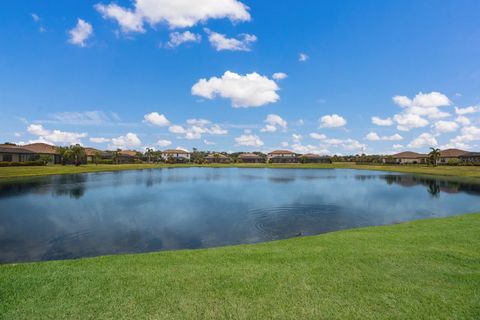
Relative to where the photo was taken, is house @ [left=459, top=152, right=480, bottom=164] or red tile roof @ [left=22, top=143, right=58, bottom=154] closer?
red tile roof @ [left=22, top=143, right=58, bottom=154]

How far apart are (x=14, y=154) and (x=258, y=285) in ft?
295

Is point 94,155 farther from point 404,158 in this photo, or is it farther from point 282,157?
point 404,158

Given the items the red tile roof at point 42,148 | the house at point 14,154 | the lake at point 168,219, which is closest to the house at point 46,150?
the red tile roof at point 42,148

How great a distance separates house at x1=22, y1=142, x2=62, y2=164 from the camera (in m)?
85.1

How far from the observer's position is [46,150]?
8988 centimetres

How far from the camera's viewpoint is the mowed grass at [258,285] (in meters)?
5.58

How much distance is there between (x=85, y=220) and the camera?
58.9ft

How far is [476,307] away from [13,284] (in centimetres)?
1060

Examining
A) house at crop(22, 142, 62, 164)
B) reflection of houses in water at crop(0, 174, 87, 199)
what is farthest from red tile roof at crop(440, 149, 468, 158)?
house at crop(22, 142, 62, 164)

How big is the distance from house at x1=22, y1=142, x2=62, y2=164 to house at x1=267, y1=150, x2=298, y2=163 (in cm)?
9663

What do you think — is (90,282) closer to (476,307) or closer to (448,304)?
(448,304)

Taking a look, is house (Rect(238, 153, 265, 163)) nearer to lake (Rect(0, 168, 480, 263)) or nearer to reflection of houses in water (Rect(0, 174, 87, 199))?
reflection of houses in water (Rect(0, 174, 87, 199))

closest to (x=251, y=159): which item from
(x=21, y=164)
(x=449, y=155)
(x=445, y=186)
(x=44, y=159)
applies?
(x=449, y=155)

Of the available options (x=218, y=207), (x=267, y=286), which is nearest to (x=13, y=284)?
(x=267, y=286)
